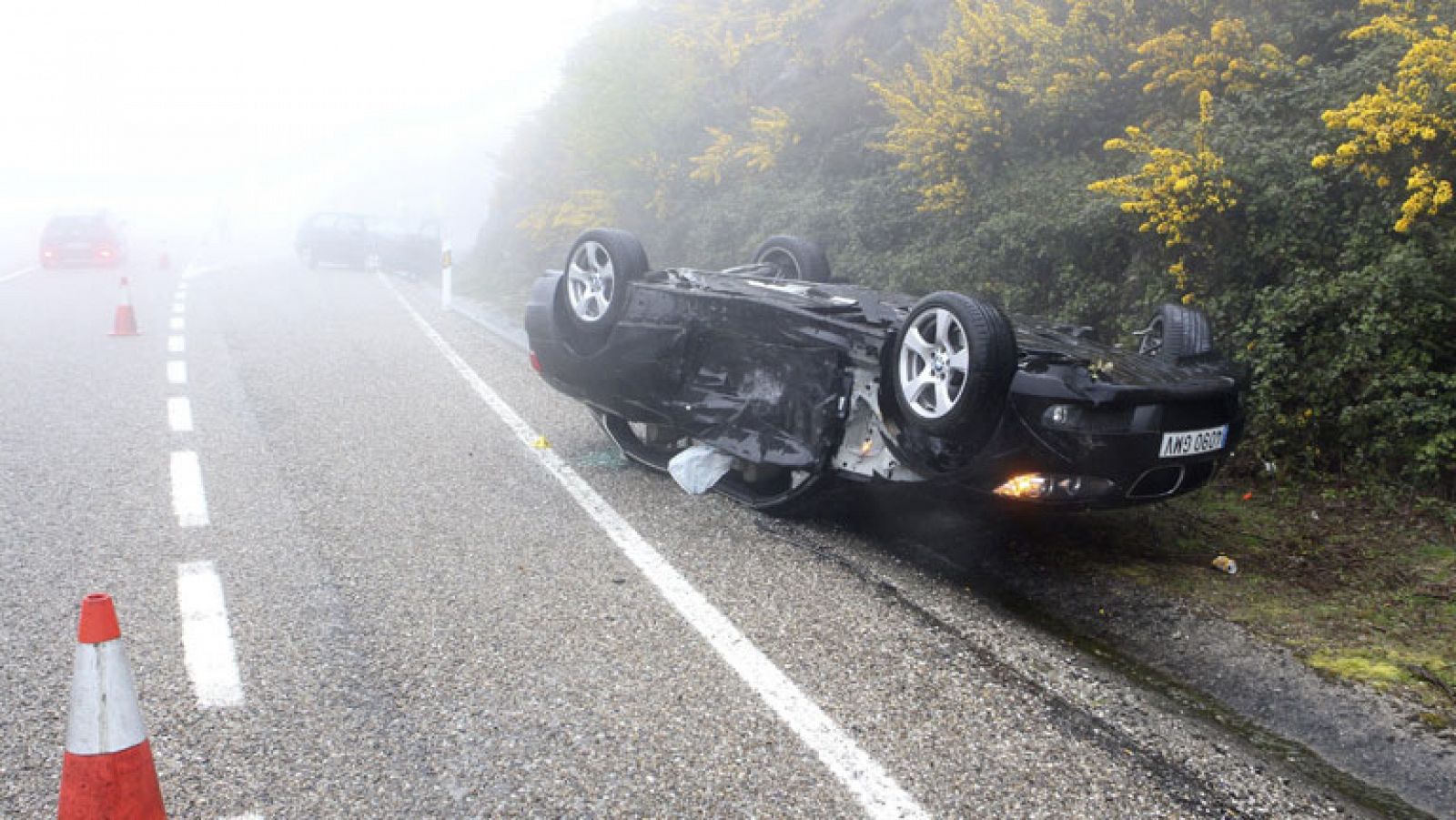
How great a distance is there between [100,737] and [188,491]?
385 cm

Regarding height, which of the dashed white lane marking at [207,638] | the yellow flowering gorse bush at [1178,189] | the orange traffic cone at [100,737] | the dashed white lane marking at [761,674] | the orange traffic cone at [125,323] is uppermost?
the yellow flowering gorse bush at [1178,189]

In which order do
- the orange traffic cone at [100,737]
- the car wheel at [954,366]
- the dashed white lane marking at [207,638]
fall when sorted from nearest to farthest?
the orange traffic cone at [100,737]
the dashed white lane marking at [207,638]
the car wheel at [954,366]

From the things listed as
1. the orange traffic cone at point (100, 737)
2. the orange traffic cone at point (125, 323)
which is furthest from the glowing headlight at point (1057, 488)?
the orange traffic cone at point (125, 323)

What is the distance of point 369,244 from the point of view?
Answer: 25688 mm

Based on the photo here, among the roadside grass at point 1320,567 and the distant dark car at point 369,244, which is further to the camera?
the distant dark car at point 369,244

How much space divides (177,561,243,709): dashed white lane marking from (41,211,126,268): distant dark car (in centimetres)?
2403

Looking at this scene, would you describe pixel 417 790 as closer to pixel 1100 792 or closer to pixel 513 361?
pixel 1100 792

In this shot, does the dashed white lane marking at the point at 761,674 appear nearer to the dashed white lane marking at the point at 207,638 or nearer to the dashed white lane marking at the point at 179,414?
the dashed white lane marking at the point at 207,638

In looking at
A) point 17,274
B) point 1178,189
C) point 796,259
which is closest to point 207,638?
point 796,259

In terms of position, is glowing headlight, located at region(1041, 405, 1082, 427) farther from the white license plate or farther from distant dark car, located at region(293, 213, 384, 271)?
distant dark car, located at region(293, 213, 384, 271)

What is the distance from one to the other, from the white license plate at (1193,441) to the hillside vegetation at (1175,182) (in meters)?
1.57

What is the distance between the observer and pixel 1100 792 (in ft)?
Answer: 10.4

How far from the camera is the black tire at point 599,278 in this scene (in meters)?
6.68

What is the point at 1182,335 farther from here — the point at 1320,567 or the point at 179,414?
the point at 179,414
